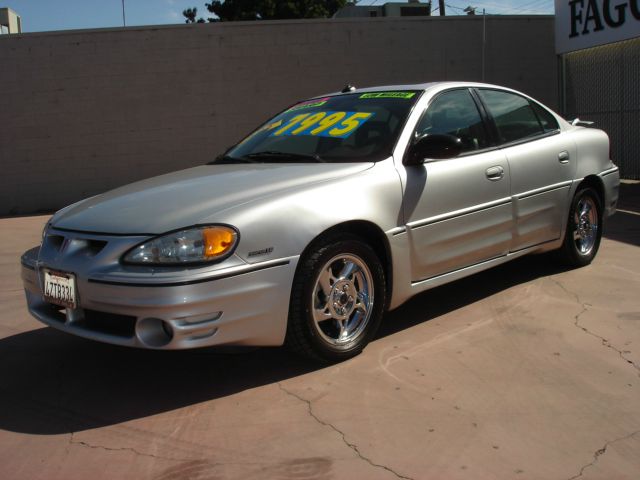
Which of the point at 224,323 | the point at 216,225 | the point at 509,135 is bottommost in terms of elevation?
the point at 224,323

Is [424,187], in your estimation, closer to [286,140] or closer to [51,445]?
[286,140]

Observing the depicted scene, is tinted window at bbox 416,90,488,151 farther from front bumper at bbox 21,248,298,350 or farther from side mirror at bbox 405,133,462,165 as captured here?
front bumper at bbox 21,248,298,350

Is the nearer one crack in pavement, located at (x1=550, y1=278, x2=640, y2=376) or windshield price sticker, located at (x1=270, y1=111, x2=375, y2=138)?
crack in pavement, located at (x1=550, y1=278, x2=640, y2=376)

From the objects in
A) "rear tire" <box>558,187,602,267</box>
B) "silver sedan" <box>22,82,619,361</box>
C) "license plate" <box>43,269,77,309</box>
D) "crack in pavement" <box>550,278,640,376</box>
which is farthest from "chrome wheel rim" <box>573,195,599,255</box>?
"license plate" <box>43,269,77,309</box>

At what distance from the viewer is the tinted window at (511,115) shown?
487 cm

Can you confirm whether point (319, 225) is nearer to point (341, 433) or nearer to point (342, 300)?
point (342, 300)

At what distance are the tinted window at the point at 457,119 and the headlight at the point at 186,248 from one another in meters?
1.73

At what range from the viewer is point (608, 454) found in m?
2.75

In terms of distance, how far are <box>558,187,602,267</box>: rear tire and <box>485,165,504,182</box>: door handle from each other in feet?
3.48

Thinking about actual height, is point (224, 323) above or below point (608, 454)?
above

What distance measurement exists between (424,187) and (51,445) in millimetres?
2491

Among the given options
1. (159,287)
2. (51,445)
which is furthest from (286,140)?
(51,445)

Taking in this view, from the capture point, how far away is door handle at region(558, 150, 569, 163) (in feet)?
17.0

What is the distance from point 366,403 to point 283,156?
177cm
